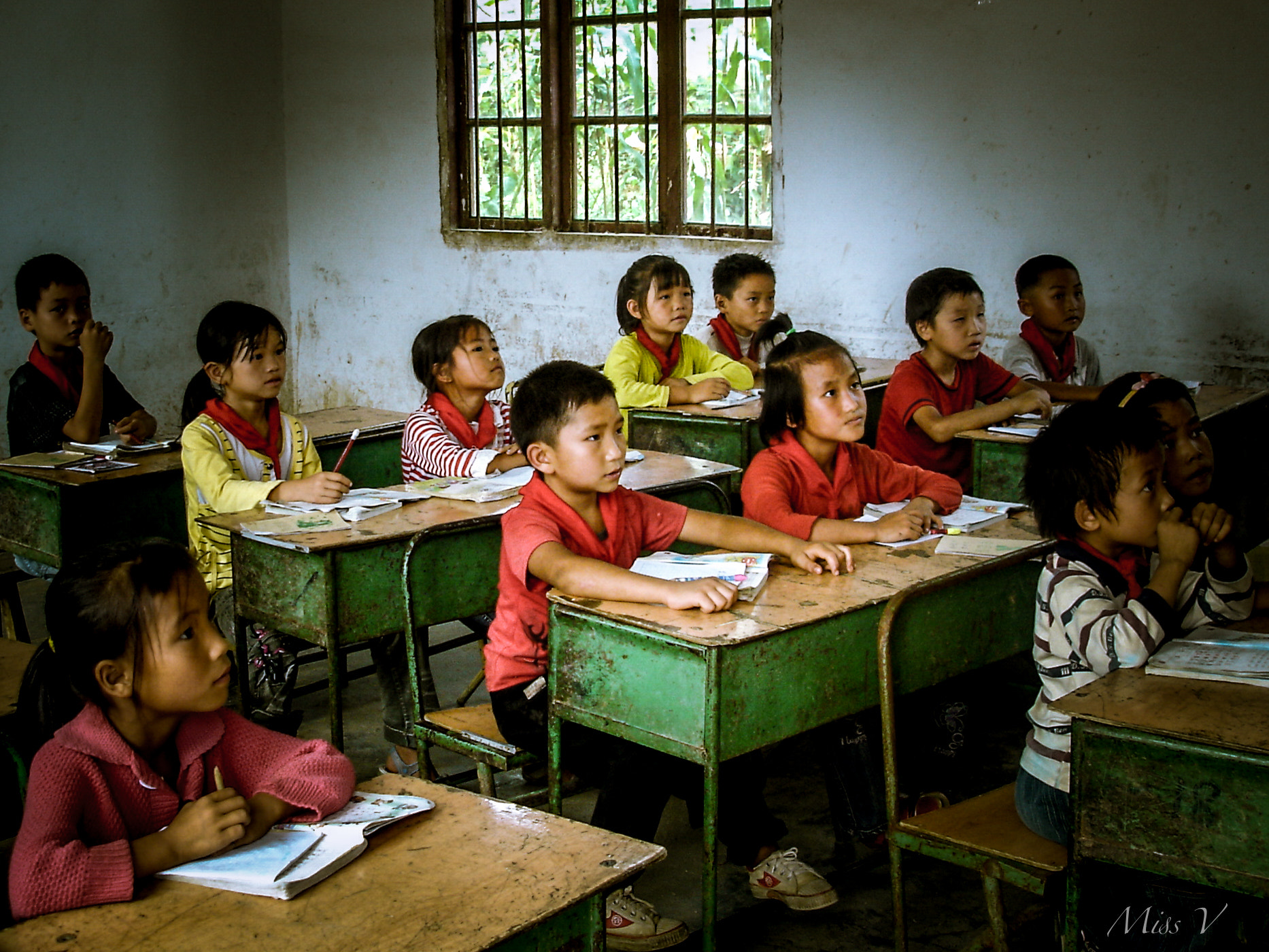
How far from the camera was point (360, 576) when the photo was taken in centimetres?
266

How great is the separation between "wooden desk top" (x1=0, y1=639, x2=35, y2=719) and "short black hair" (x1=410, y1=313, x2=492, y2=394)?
1468 mm

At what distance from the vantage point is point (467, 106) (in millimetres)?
6707

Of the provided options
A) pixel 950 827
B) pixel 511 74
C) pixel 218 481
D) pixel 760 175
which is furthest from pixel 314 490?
pixel 511 74

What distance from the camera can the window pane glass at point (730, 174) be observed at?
5867 mm

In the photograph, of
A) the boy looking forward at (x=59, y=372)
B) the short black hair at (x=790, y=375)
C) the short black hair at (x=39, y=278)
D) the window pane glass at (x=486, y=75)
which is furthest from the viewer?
the window pane glass at (x=486, y=75)

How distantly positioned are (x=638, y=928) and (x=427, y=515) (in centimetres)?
103

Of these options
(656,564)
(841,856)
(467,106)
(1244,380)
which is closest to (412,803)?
(656,564)

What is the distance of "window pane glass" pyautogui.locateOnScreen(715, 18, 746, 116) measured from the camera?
5.75 m

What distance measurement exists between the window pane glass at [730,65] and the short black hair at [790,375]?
3.32m

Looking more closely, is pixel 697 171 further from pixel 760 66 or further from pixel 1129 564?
pixel 1129 564

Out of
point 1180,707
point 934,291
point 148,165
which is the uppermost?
point 148,165

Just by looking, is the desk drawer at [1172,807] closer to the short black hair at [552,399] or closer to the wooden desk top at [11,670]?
the short black hair at [552,399]

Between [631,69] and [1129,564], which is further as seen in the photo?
[631,69]

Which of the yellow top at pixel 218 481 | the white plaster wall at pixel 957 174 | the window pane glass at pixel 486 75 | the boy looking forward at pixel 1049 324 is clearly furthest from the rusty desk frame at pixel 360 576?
the window pane glass at pixel 486 75
